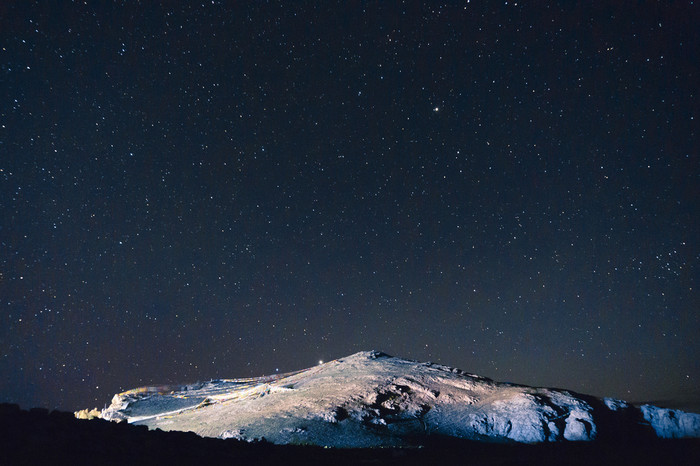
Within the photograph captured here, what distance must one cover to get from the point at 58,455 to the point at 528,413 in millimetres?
13154

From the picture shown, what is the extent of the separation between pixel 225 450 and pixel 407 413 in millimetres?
7884

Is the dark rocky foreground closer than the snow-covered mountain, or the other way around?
the dark rocky foreground

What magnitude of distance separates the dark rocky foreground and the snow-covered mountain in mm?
803

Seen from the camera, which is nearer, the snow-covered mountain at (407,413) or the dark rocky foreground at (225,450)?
the dark rocky foreground at (225,450)

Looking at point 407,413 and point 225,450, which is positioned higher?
point 225,450

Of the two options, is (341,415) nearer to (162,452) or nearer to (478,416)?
(478,416)

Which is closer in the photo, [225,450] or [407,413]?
[225,450]

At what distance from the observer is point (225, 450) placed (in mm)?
7746

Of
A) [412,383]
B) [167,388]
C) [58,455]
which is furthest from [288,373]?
[58,455]

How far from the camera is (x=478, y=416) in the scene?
12.9m

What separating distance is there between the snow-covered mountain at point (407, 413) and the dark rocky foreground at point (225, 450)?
80 cm

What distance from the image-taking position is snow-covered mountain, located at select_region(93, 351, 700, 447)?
11.7m

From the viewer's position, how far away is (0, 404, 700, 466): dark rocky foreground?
18.5 feet

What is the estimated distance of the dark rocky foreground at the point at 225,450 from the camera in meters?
5.64
